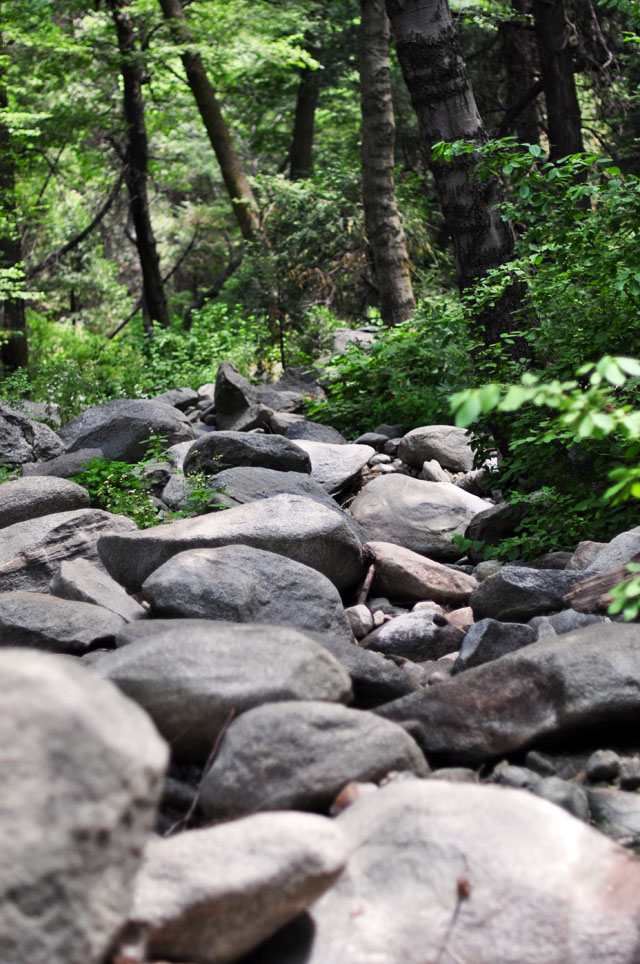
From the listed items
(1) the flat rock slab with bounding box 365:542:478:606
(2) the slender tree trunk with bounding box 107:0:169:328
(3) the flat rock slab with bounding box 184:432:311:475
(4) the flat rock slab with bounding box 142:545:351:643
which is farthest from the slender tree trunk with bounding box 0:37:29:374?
(4) the flat rock slab with bounding box 142:545:351:643

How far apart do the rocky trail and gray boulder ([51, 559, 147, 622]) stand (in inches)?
0.7

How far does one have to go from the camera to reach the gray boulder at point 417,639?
4160 mm

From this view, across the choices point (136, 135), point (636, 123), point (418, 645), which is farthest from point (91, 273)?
point (418, 645)

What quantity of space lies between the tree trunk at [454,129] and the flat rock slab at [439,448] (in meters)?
1.49

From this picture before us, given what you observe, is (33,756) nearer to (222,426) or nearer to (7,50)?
(222,426)

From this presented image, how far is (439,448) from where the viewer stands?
286 inches

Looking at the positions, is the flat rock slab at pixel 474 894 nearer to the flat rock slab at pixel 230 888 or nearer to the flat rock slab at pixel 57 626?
the flat rock slab at pixel 230 888

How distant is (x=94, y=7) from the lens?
13.8 meters

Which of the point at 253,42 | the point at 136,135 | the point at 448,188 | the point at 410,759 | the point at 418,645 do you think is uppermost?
the point at 253,42

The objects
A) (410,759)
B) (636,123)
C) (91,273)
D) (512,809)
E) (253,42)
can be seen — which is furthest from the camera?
(91,273)

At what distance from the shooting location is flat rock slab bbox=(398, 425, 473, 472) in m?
7.25

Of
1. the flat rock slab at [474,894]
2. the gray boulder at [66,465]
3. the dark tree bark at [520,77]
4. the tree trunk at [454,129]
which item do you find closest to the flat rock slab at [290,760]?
the flat rock slab at [474,894]

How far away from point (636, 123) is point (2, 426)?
953 cm

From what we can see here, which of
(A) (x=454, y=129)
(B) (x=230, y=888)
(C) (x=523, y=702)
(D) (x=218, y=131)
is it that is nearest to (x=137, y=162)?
(D) (x=218, y=131)
